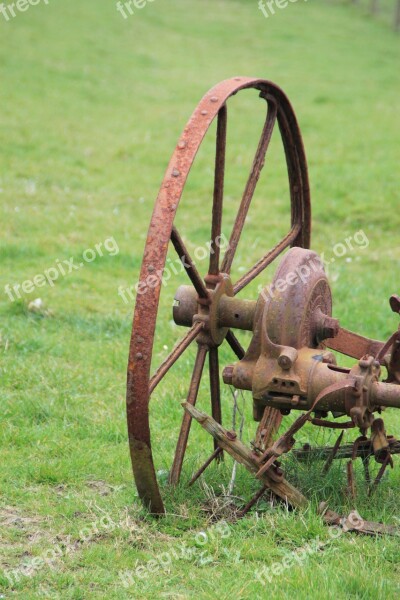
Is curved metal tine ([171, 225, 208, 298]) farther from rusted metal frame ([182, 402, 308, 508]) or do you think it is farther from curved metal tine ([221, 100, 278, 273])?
rusted metal frame ([182, 402, 308, 508])

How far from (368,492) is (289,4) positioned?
91.8 ft

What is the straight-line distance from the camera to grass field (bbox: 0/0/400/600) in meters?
3.71

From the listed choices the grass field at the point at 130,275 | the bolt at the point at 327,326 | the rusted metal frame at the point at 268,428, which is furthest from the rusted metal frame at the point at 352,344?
the grass field at the point at 130,275

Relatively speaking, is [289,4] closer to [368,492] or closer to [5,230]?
[5,230]

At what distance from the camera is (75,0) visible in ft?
79.8

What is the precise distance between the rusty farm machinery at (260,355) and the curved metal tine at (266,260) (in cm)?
15

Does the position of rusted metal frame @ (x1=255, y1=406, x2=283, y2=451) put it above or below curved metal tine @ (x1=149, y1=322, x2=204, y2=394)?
below

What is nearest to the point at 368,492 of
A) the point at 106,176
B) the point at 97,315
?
the point at 97,315

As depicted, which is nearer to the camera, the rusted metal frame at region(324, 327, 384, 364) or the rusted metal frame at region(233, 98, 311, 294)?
the rusted metal frame at region(324, 327, 384, 364)

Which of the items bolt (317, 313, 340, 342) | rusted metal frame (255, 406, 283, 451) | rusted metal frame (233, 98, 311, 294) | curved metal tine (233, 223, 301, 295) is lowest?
rusted metal frame (255, 406, 283, 451)

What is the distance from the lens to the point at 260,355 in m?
3.91

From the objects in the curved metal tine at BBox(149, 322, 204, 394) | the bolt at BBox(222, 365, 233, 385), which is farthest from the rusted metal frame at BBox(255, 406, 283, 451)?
the curved metal tine at BBox(149, 322, 204, 394)

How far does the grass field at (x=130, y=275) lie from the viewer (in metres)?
3.71

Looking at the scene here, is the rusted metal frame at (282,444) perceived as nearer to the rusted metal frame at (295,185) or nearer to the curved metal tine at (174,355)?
the curved metal tine at (174,355)
